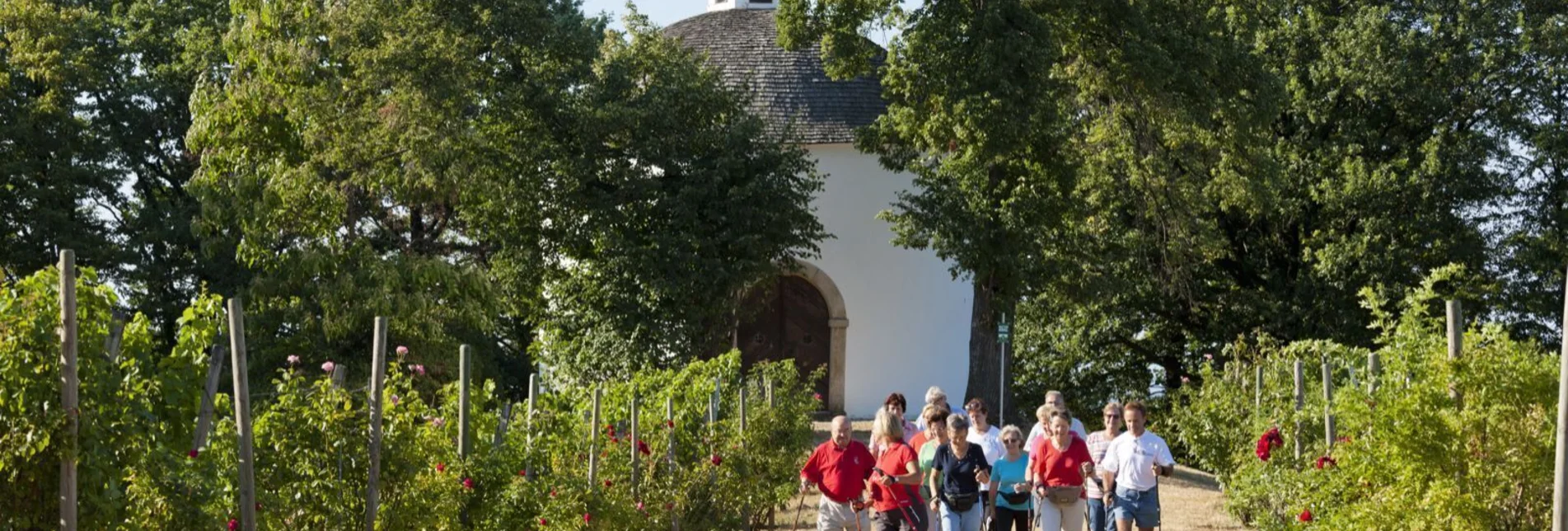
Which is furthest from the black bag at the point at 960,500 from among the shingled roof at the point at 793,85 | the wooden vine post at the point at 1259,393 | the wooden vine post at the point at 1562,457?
the shingled roof at the point at 793,85

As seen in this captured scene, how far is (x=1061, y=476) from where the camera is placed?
42.3 feet

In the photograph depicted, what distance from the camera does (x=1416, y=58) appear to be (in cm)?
3164

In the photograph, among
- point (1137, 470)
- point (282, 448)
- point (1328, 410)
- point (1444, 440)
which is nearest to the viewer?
point (282, 448)

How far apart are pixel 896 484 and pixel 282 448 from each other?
483cm

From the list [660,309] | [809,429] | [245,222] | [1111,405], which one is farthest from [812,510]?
[245,222]

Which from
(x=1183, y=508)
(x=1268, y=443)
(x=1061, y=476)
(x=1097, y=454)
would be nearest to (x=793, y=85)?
(x=1183, y=508)

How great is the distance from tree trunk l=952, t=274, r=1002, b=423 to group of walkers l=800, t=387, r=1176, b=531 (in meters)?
12.4

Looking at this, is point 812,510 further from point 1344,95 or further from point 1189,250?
point 1344,95

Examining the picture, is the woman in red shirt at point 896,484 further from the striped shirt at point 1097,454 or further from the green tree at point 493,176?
the green tree at point 493,176

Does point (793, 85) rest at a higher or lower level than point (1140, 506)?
higher

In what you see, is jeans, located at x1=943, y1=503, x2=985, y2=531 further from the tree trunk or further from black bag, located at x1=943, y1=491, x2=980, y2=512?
the tree trunk

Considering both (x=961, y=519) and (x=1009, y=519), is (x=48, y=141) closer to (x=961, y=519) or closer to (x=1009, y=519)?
(x=1009, y=519)

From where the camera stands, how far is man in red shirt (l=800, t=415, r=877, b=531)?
1255 centimetres

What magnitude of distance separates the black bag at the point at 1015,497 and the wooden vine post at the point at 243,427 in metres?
6.31
